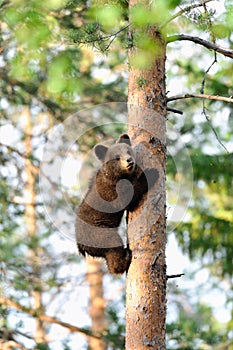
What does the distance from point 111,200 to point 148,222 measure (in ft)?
1.81

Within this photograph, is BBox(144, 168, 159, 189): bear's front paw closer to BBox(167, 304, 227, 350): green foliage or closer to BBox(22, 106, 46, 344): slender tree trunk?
BBox(22, 106, 46, 344): slender tree trunk

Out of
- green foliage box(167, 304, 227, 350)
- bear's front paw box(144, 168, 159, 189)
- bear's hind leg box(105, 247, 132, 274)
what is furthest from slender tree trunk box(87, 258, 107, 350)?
bear's front paw box(144, 168, 159, 189)

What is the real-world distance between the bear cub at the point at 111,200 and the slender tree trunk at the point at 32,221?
162 inches

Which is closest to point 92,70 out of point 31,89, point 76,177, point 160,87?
point 31,89

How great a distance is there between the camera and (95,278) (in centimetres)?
1230

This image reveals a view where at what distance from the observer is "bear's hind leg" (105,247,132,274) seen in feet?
14.0

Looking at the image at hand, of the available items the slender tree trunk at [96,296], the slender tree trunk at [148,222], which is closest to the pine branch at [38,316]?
the slender tree trunk at [96,296]

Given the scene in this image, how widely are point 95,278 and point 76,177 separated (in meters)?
6.95

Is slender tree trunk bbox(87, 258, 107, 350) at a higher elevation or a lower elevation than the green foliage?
higher

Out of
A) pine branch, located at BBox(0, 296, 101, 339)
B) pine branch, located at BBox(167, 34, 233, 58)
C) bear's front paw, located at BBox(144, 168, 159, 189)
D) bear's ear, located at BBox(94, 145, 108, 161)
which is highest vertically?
pine branch, located at BBox(167, 34, 233, 58)

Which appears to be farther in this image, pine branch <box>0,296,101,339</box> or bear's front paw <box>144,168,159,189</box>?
pine branch <box>0,296,101,339</box>

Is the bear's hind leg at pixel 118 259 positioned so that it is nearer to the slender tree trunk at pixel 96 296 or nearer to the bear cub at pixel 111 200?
the bear cub at pixel 111 200

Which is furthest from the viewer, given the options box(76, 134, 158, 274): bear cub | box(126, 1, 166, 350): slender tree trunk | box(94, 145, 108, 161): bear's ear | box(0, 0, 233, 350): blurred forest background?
box(0, 0, 233, 350): blurred forest background

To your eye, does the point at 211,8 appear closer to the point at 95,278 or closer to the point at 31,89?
the point at 31,89
